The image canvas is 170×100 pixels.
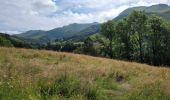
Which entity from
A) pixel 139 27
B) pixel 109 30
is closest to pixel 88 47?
pixel 109 30

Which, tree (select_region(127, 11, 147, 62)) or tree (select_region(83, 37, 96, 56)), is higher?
tree (select_region(127, 11, 147, 62))

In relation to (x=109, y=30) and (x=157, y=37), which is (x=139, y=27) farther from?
(x=109, y=30)

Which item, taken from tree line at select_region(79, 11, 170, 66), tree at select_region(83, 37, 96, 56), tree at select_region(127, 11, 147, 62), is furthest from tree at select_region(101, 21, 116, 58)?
tree at select_region(83, 37, 96, 56)

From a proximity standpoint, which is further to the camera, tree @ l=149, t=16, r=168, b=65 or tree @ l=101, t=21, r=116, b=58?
tree @ l=101, t=21, r=116, b=58

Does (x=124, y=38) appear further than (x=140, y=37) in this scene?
Yes

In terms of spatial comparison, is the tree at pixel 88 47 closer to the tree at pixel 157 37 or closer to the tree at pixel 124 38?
the tree at pixel 124 38

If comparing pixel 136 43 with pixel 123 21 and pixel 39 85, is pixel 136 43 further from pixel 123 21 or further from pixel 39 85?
pixel 39 85

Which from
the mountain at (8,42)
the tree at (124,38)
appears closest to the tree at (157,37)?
the tree at (124,38)

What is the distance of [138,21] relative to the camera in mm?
79938

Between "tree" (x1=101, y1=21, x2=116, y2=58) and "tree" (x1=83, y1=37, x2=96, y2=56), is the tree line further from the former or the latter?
"tree" (x1=83, y1=37, x2=96, y2=56)

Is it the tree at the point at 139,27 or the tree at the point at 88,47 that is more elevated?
the tree at the point at 139,27

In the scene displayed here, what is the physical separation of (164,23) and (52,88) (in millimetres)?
73779

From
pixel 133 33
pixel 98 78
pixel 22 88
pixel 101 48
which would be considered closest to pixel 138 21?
pixel 133 33

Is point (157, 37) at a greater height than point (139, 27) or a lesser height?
lesser
